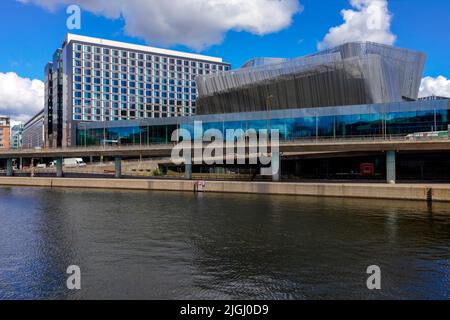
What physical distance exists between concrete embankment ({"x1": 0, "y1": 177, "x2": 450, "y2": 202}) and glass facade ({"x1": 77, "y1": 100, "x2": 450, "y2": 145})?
14.1 meters

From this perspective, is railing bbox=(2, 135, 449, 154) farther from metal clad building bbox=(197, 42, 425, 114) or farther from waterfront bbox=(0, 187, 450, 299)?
waterfront bbox=(0, 187, 450, 299)

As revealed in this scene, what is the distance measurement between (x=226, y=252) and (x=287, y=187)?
35103mm

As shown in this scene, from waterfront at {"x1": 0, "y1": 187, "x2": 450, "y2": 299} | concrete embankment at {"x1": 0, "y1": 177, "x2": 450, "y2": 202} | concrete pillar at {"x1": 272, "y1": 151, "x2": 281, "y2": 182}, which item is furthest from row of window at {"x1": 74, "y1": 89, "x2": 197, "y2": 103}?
waterfront at {"x1": 0, "y1": 187, "x2": 450, "y2": 299}

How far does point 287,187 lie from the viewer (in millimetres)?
57375

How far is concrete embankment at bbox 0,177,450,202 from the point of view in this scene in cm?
4884

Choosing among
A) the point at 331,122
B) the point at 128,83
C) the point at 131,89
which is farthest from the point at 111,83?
the point at 331,122

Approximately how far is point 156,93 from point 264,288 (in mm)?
167953

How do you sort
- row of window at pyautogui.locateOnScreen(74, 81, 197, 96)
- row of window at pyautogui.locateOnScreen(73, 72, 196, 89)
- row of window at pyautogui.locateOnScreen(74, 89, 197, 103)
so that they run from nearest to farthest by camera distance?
row of window at pyautogui.locateOnScreen(74, 81, 197, 96) → row of window at pyautogui.locateOnScreen(74, 89, 197, 103) → row of window at pyautogui.locateOnScreen(73, 72, 196, 89)

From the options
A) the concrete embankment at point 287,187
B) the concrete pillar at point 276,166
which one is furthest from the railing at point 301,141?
the concrete embankment at point 287,187

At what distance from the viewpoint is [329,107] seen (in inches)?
3445

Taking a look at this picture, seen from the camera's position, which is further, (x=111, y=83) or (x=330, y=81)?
(x=111, y=83)

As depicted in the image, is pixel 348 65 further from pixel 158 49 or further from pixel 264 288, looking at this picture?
pixel 158 49

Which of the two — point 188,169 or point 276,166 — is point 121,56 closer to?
point 188,169

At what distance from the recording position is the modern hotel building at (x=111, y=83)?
154 metres
